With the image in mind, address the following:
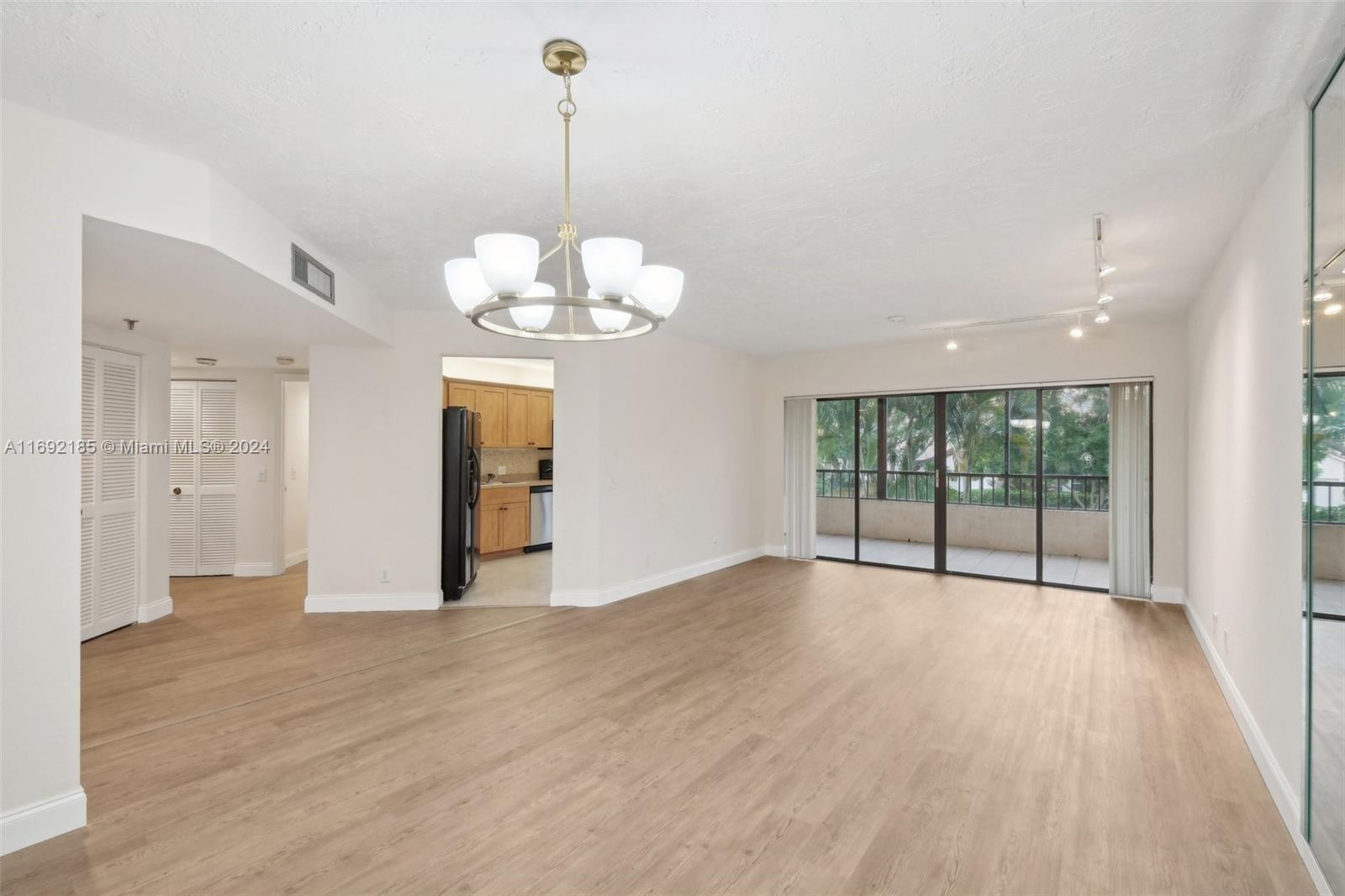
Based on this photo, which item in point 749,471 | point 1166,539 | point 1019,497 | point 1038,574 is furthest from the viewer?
point 749,471

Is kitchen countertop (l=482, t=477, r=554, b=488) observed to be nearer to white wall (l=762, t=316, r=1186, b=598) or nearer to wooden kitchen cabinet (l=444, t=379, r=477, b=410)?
wooden kitchen cabinet (l=444, t=379, r=477, b=410)

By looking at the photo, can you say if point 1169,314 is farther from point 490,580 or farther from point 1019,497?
point 490,580

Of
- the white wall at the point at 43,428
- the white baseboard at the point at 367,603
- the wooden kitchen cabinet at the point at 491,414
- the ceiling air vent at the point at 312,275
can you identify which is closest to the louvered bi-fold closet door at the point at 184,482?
the white baseboard at the point at 367,603

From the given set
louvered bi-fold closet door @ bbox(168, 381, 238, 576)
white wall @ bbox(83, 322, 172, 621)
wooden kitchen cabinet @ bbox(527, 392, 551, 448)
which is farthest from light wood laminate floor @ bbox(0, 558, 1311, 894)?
wooden kitchen cabinet @ bbox(527, 392, 551, 448)

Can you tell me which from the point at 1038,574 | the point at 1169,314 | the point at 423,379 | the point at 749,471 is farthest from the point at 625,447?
the point at 1169,314

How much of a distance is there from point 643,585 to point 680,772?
10.6 feet

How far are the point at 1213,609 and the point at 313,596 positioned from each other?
658 centimetres

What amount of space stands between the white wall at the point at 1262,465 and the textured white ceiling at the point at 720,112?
0.27m

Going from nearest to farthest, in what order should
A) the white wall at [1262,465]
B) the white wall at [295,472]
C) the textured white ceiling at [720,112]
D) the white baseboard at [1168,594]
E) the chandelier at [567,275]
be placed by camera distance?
1. the textured white ceiling at [720,112]
2. the chandelier at [567,275]
3. the white wall at [1262,465]
4. the white baseboard at [1168,594]
5. the white wall at [295,472]

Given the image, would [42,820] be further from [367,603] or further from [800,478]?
[800,478]

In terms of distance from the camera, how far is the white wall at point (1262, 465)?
225cm

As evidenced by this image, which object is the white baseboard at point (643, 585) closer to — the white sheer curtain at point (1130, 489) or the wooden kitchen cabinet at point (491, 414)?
the wooden kitchen cabinet at point (491, 414)

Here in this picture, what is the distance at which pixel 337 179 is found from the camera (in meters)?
2.67

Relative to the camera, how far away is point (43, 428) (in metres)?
2.16
